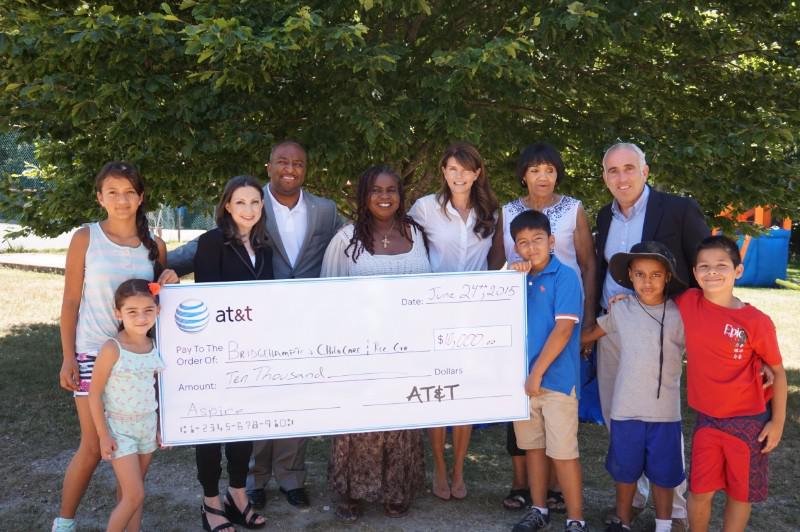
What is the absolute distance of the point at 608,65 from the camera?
22.0 ft

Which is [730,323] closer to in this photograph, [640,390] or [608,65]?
[640,390]

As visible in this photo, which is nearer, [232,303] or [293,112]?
[232,303]

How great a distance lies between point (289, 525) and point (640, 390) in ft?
7.16

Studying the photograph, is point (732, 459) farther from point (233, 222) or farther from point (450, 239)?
point (233, 222)

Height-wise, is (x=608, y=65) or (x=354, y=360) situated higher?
(x=608, y=65)

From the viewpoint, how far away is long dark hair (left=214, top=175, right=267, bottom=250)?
3965 millimetres

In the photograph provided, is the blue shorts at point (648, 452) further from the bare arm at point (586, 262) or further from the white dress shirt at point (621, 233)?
the white dress shirt at point (621, 233)

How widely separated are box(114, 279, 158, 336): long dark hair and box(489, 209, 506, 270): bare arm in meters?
1.98

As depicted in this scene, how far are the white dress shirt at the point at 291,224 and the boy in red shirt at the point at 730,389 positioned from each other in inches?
89.9

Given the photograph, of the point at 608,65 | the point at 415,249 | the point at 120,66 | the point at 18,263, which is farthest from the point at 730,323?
the point at 18,263

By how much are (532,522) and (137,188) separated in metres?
2.89

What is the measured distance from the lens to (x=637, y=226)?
4.10 metres

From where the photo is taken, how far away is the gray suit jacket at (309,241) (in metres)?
4.36

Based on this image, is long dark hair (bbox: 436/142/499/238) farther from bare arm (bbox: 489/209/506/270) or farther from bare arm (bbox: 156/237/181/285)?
bare arm (bbox: 156/237/181/285)
